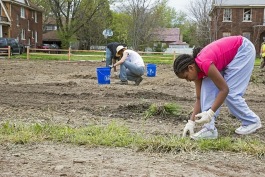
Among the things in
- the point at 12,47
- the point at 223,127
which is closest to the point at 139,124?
the point at 223,127

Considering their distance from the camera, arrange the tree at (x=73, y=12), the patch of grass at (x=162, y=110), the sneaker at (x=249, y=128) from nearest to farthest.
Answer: the sneaker at (x=249, y=128), the patch of grass at (x=162, y=110), the tree at (x=73, y=12)

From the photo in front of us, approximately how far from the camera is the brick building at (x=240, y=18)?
44750mm

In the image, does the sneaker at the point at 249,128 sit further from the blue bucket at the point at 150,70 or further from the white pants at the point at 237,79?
the blue bucket at the point at 150,70

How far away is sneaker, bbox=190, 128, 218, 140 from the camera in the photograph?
13.7 feet

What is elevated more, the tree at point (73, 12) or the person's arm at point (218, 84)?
the tree at point (73, 12)

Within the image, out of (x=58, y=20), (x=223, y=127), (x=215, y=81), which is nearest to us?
(x=215, y=81)

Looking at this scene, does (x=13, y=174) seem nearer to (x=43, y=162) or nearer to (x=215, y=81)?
(x=43, y=162)

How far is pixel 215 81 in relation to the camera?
3939mm

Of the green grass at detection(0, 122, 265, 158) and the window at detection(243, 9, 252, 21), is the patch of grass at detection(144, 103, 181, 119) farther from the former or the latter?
the window at detection(243, 9, 252, 21)

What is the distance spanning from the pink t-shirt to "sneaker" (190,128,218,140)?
581 millimetres

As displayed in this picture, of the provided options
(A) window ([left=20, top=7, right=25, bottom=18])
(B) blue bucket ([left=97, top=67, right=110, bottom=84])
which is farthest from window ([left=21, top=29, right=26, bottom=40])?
(B) blue bucket ([left=97, top=67, right=110, bottom=84])

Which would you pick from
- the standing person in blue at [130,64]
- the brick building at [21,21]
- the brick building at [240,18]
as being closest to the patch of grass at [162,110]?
the standing person in blue at [130,64]

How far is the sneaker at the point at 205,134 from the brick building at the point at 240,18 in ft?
137

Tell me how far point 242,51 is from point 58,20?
159 feet
